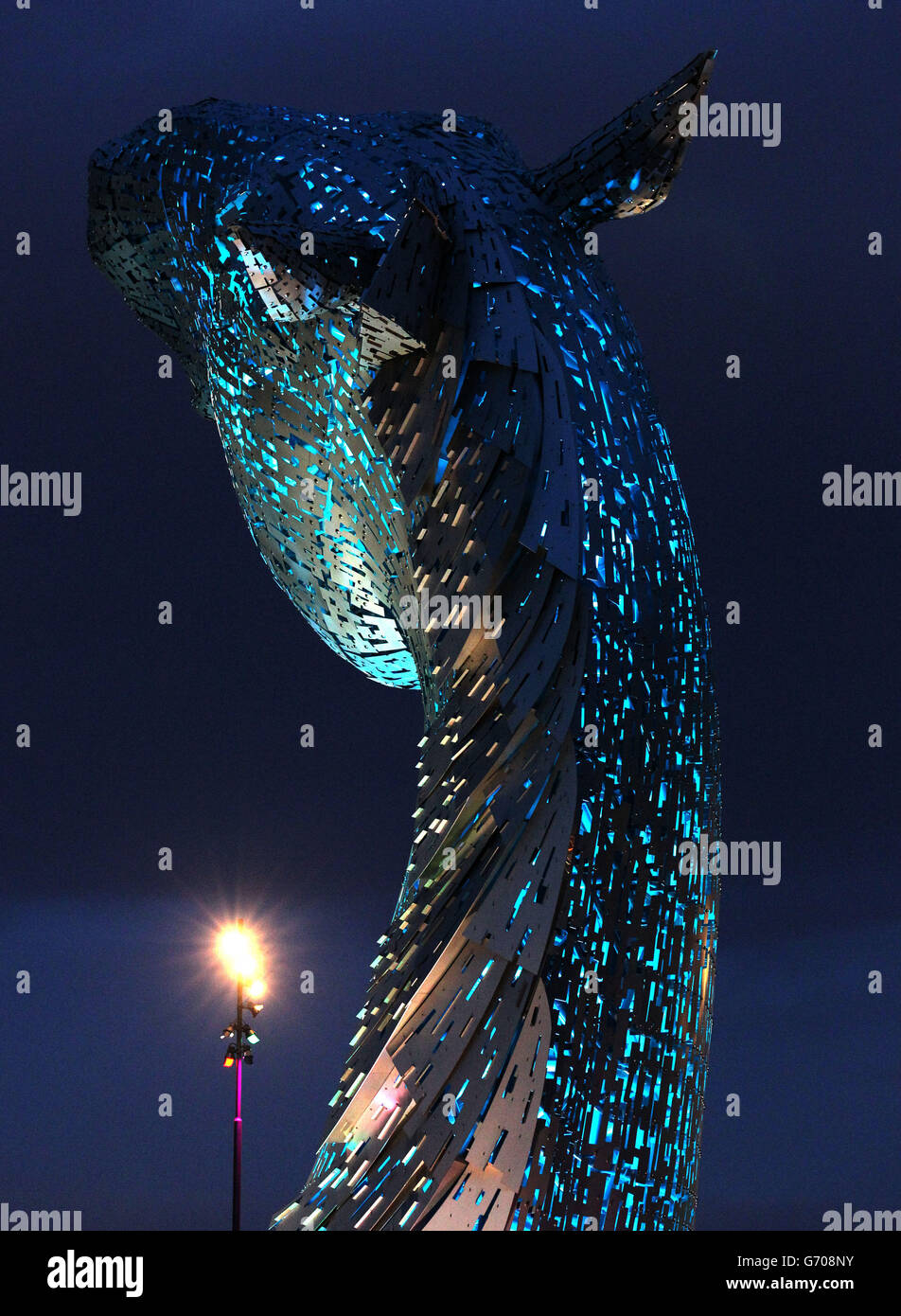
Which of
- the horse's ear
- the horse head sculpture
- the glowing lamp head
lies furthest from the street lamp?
the horse's ear

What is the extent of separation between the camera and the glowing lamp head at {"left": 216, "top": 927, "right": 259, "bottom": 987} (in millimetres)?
10922

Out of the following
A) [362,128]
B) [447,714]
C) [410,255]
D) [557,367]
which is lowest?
[447,714]

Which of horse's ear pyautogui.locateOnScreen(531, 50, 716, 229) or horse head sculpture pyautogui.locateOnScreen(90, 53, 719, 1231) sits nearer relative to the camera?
horse head sculpture pyautogui.locateOnScreen(90, 53, 719, 1231)

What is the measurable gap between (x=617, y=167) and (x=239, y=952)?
257 inches

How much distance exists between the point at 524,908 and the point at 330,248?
231 centimetres

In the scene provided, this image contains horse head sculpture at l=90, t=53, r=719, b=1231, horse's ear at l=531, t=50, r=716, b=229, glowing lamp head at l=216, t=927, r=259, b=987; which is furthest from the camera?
glowing lamp head at l=216, t=927, r=259, b=987

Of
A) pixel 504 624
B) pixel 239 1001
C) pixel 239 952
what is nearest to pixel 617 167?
pixel 504 624

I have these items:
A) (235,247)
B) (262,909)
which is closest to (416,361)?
(235,247)

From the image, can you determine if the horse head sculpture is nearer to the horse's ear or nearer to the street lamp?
the horse's ear

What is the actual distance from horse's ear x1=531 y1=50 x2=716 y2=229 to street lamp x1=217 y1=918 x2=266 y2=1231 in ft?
20.5
